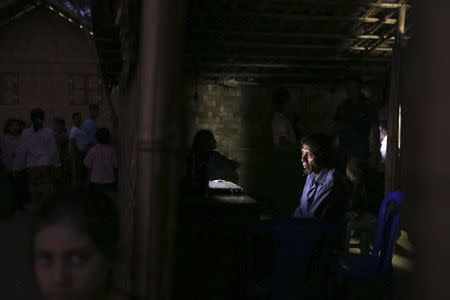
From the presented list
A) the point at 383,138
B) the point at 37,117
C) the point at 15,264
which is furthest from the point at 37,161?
the point at 383,138

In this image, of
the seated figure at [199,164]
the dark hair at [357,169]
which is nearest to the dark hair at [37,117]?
the seated figure at [199,164]

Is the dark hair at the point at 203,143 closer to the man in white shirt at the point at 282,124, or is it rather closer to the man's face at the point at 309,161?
the man's face at the point at 309,161

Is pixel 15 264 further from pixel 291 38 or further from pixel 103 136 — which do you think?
pixel 291 38

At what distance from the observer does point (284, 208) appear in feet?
28.8

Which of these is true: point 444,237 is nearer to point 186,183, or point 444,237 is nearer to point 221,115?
point 186,183

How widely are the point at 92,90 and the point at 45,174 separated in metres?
8.09

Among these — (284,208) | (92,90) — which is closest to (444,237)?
(284,208)

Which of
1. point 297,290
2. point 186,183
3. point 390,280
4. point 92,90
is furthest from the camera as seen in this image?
point 92,90

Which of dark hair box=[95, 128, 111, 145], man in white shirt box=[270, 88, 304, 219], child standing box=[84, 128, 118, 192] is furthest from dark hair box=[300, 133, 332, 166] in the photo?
dark hair box=[95, 128, 111, 145]

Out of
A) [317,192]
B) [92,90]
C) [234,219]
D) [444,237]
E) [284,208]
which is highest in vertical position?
[92,90]

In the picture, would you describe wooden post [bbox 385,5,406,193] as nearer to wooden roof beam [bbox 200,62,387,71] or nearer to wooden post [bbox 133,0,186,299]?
wooden roof beam [bbox 200,62,387,71]

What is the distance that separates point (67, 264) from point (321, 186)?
2452 mm

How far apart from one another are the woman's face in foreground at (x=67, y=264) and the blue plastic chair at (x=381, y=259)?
7.50 ft

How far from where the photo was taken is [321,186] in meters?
3.59
